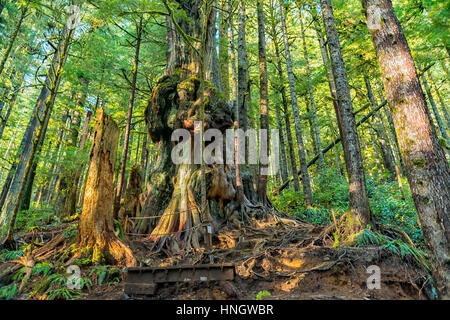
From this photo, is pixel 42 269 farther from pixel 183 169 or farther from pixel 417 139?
pixel 417 139

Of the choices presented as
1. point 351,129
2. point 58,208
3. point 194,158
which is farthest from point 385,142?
point 58,208

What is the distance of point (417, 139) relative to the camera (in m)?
2.92

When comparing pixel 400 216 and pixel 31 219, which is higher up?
pixel 400 216

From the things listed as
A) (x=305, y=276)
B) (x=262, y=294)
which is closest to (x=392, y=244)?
(x=305, y=276)

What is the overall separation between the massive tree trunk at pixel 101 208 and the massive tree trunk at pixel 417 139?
470 centimetres

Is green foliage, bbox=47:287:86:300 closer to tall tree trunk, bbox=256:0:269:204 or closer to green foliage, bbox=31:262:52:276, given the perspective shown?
green foliage, bbox=31:262:52:276

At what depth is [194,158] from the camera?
7.02 meters

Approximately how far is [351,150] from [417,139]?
207cm

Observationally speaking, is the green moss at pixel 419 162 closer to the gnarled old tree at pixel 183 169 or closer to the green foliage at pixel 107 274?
the gnarled old tree at pixel 183 169

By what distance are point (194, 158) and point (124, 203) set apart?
9.42ft

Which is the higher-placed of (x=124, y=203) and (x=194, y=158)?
(x=194, y=158)
